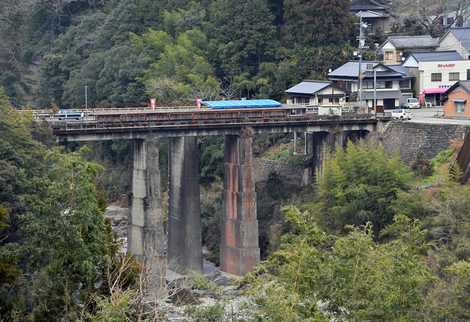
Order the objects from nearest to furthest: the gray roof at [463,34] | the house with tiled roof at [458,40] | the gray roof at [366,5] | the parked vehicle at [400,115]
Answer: the parked vehicle at [400,115]
the house with tiled roof at [458,40]
the gray roof at [463,34]
the gray roof at [366,5]

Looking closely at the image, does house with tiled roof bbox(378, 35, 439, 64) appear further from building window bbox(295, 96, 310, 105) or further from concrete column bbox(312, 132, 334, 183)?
concrete column bbox(312, 132, 334, 183)

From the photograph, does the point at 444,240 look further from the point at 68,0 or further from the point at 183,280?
the point at 68,0

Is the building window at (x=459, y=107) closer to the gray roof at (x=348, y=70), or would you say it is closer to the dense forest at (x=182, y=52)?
the gray roof at (x=348, y=70)

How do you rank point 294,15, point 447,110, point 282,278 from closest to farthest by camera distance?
1. point 282,278
2. point 447,110
3. point 294,15

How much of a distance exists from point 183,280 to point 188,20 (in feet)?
90.2

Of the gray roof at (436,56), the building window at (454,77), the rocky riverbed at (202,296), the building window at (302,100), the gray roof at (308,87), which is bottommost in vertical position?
the rocky riverbed at (202,296)

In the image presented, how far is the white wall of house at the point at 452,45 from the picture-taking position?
58.9 m

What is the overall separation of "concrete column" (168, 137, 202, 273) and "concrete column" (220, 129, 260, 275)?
4.15ft

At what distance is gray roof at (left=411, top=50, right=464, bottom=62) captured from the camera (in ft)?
189

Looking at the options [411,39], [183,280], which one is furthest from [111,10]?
[183,280]

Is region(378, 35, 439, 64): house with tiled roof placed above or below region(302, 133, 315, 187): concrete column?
above

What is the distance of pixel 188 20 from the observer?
2657 inches

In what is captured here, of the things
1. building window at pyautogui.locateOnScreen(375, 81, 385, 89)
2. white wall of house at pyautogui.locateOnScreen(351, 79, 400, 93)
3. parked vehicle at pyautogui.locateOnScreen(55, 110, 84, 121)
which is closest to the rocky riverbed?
parked vehicle at pyautogui.locateOnScreen(55, 110, 84, 121)

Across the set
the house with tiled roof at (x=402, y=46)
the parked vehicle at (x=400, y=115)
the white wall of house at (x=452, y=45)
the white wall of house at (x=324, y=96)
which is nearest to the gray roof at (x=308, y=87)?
the white wall of house at (x=324, y=96)
